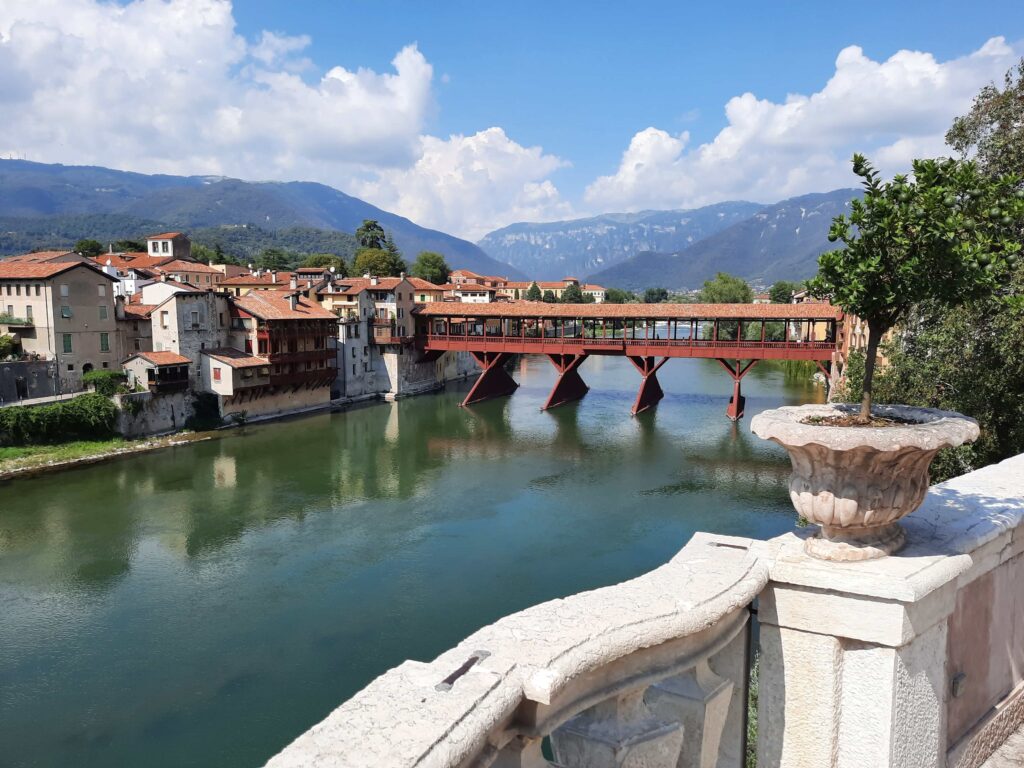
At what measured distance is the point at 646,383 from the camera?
40.8 m

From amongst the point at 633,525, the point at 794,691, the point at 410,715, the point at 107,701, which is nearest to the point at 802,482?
the point at 794,691

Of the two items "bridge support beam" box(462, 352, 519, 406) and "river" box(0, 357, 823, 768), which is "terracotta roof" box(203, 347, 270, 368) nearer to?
"river" box(0, 357, 823, 768)

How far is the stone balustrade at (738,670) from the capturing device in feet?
7.75

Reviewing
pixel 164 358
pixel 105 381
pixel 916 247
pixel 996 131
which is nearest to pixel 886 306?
pixel 916 247

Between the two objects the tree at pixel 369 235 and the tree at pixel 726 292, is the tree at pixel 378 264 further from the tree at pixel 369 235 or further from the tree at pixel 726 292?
the tree at pixel 726 292

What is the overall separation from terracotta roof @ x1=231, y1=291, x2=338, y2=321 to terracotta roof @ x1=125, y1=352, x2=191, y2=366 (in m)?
4.66

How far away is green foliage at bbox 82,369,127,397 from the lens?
30844 millimetres

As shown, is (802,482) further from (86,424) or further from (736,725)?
(86,424)

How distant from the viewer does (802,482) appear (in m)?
3.73

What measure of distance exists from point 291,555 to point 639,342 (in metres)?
26.1

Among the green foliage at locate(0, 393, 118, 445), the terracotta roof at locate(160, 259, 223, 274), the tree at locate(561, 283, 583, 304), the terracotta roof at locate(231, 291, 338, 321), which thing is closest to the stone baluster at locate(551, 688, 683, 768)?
the green foliage at locate(0, 393, 118, 445)

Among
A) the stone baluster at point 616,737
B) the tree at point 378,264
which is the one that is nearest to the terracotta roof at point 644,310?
the tree at point 378,264

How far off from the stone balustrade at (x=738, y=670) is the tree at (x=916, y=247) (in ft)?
3.73

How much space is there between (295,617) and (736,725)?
44.5 ft
